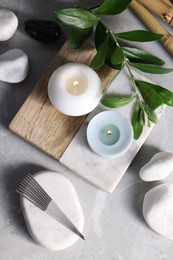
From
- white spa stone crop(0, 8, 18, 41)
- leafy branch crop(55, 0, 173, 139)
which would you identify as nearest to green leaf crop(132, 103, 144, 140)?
leafy branch crop(55, 0, 173, 139)

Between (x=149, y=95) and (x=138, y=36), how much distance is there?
0.09 meters

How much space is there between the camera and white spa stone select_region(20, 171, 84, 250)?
771mm

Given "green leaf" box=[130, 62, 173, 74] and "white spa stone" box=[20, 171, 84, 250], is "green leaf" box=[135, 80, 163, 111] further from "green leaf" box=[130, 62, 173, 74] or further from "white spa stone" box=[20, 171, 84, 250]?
"white spa stone" box=[20, 171, 84, 250]

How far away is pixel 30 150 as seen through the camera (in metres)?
0.82

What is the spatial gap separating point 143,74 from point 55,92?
167 mm

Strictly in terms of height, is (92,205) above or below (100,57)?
below

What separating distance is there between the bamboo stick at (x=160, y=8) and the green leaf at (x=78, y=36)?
106 millimetres

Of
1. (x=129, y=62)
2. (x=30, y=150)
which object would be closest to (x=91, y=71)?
(x=129, y=62)

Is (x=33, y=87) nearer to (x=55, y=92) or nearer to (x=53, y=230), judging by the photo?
(x=55, y=92)

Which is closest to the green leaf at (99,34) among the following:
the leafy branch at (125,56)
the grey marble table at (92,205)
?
the leafy branch at (125,56)

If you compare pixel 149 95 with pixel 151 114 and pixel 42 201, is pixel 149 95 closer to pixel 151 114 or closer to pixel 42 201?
pixel 151 114

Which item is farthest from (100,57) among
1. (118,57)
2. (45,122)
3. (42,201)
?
(42,201)

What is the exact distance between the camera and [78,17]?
2.44ft

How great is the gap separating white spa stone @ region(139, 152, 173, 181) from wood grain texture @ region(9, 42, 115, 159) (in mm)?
129
